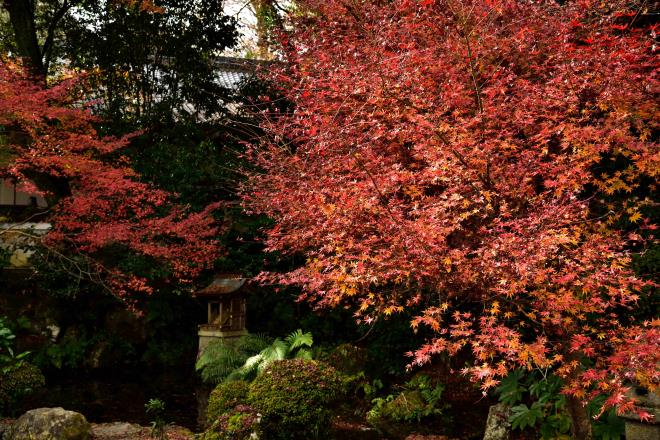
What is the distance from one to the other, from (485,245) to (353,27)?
4.48 meters

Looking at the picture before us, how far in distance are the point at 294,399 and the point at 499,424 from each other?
282 cm

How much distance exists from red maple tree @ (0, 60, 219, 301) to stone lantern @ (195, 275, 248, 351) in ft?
1.55

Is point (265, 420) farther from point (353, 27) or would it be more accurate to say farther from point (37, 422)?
point (353, 27)

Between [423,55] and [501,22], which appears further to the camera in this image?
[501,22]

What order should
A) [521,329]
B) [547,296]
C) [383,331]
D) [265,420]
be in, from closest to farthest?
1. [547,296]
2. [265,420]
3. [521,329]
4. [383,331]

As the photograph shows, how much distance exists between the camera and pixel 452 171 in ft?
17.3

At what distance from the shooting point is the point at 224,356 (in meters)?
10.6

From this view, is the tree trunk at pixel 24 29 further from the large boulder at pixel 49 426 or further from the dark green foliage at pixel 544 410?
the dark green foliage at pixel 544 410

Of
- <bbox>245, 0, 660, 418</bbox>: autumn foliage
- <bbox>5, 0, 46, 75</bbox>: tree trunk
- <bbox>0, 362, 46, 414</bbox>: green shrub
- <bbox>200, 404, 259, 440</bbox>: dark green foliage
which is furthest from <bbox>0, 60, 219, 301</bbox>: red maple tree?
<bbox>200, 404, 259, 440</bbox>: dark green foliage

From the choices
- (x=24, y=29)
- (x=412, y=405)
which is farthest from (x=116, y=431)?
(x=24, y=29)

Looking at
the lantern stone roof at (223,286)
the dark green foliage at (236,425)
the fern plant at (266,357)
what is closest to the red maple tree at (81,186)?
the lantern stone roof at (223,286)

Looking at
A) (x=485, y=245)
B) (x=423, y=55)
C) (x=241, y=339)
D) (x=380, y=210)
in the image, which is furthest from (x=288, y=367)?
(x=241, y=339)

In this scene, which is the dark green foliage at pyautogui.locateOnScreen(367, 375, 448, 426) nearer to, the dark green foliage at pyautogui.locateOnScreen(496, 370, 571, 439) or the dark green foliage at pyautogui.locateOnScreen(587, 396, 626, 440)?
the dark green foliage at pyautogui.locateOnScreen(496, 370, 571, 439)

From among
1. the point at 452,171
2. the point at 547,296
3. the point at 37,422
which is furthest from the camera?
the point at 37,422
